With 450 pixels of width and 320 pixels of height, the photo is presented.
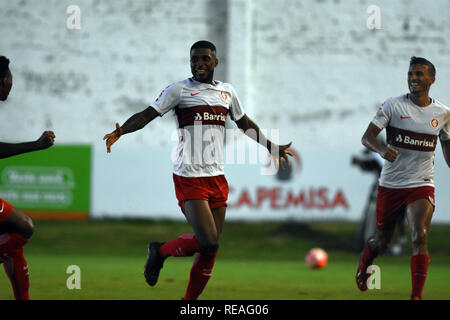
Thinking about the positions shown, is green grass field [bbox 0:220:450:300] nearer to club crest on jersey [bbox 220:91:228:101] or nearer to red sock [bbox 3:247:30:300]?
red sock [bbox 3:247:30:300]

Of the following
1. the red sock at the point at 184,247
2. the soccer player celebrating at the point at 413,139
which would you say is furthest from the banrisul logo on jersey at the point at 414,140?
the red sock at the point at 184,247

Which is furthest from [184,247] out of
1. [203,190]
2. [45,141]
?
[45,141]

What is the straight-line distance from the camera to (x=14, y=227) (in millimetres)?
5266

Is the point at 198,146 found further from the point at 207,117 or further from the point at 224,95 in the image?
the point at 224,95

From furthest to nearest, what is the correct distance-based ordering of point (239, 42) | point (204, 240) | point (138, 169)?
point (239, 42)
point (138, 169)
point (204, 240)

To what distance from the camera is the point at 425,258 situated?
5.91m

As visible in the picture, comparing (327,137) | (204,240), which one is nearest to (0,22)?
(327,137)

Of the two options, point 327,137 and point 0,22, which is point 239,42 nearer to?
point 327,137

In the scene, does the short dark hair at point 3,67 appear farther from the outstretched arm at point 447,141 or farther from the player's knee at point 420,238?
the outstretched arm at point 447,141

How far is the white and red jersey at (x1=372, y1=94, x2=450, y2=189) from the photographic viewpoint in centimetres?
623

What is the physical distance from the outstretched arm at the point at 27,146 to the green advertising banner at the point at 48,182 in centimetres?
830

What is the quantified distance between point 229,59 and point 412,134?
9.57 m

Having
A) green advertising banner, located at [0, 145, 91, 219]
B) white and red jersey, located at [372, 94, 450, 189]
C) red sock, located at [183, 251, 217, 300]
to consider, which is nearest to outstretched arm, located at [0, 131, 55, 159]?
red sock, located at [183, 251, 217, 300]

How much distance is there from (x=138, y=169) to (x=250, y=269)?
452cm
